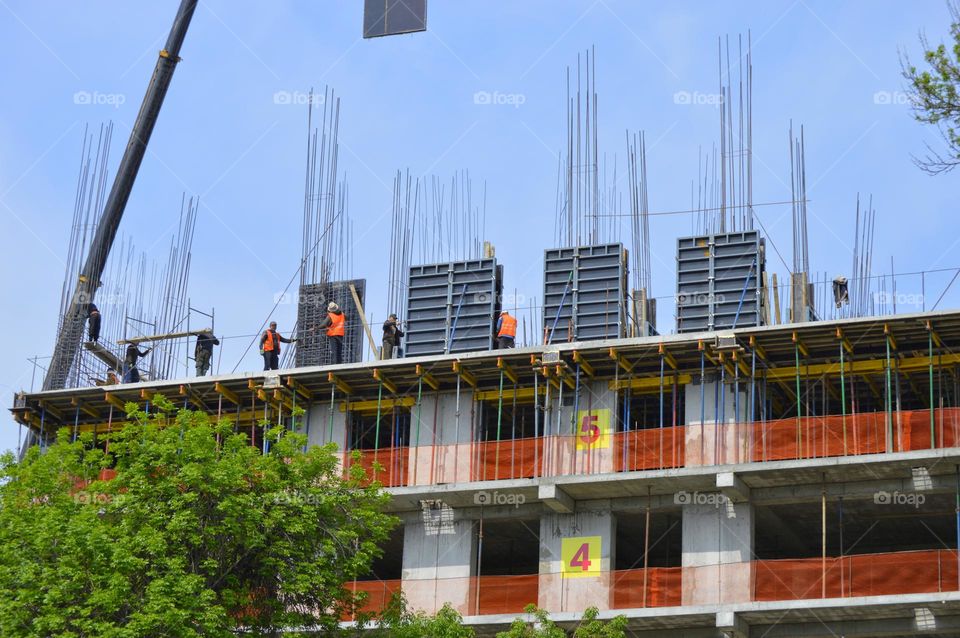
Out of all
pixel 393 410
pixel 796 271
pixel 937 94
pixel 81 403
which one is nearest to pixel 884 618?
pixel 796 271

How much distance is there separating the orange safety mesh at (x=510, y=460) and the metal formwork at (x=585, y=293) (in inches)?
156

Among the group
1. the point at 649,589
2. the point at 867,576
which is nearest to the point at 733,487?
the point at 649,589

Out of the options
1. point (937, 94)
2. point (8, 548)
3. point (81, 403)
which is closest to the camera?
point (937, 94)

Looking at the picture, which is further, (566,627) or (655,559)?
(655,559)

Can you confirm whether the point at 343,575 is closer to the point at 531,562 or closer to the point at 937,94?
the point at 531,562

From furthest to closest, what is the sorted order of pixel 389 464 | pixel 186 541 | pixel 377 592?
pixel 389 464
pixel 377 592
pixel 186 541

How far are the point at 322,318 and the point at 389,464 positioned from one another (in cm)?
771

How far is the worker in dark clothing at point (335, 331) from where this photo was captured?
50250 millimetres

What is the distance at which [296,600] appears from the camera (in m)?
38.5

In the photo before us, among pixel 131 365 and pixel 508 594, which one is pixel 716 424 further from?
pixel 131 365

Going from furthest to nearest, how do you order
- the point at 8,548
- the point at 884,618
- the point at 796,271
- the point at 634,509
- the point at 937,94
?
1. the point at 796,271
2. the point at 634,509
3. the point at 884,618
4. the point at 8,548
5. the point at 937,94

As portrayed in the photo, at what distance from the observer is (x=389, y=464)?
4725cm

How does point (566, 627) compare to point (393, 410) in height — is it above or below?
below

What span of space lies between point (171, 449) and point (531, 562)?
15754 millimetres
